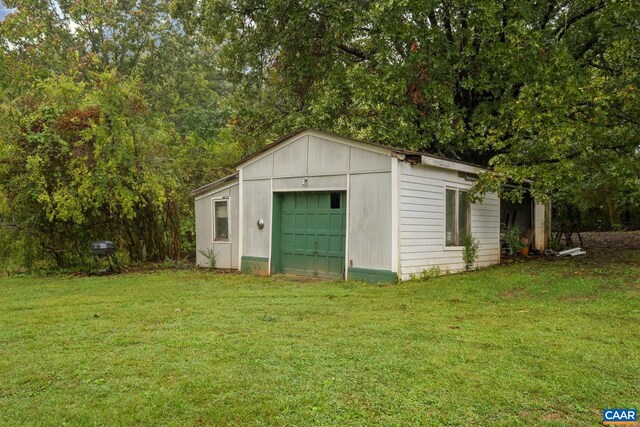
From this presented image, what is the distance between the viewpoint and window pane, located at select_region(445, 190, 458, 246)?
9.73 metres

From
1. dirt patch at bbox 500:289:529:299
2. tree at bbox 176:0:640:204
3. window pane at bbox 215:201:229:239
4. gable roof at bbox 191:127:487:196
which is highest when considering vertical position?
tree at bbox 176:0:640:204

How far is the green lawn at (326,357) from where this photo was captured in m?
3.00

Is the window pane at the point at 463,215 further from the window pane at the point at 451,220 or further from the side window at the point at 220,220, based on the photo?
the side window at the point at 220,220

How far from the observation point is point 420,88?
11594 millimetres

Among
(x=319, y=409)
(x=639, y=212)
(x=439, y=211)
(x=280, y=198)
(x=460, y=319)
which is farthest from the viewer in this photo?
(x=639, y=212)

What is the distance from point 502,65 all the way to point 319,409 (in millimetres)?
9585

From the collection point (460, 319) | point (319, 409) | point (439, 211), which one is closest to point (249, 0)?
point (439, 211)

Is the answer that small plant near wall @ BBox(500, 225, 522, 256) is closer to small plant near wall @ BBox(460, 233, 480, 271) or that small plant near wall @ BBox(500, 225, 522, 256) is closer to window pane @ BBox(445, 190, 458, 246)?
small plant near wall @ BBox(460, 233, 480, 271)

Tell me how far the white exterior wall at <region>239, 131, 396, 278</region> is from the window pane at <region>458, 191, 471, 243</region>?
240 centimetres

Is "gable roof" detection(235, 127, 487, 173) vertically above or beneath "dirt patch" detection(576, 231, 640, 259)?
above

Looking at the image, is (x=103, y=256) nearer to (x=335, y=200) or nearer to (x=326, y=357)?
(x=335, y=200)

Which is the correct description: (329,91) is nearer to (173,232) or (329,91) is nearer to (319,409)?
(173,232)

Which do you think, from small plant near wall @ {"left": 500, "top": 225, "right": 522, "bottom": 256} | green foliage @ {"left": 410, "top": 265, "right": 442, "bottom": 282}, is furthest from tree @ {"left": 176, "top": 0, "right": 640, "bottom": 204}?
green foliage @ {"left": 410, "top": 265, "right": 442, "bottom": 282}

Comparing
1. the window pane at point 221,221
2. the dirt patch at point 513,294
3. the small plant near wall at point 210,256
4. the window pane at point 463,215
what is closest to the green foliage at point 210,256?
the small plant near wall at point 210,256
